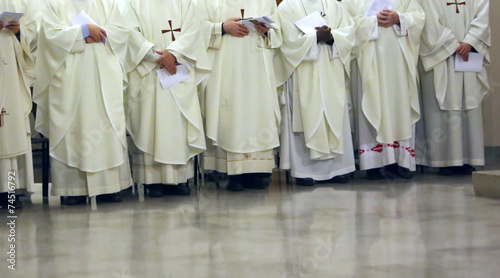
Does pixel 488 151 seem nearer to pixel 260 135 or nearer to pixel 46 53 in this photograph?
pixel 260 135

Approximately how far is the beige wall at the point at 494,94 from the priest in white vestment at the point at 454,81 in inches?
70.3

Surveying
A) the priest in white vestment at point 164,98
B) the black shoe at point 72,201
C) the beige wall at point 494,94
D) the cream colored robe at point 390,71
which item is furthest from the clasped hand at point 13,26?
the beige wall at point 494,94

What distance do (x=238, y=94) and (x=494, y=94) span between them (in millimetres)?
4241

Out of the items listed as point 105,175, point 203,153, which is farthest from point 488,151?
point 105,175

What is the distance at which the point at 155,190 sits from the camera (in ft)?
23.3

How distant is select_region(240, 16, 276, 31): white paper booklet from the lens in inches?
265

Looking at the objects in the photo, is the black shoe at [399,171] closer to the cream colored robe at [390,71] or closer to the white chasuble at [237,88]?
the cream colored robe at [390,71]

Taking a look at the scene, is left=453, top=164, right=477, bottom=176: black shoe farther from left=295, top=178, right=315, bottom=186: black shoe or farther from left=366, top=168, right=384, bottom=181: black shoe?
left=295, top=178, right=315, bottom=186: black shoe

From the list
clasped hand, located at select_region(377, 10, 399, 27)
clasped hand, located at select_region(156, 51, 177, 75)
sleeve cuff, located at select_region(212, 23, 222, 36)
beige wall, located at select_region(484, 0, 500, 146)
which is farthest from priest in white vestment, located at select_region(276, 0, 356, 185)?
beige wall, located at select_region(484, 0, 500, 146)

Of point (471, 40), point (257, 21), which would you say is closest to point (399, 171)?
point (471, 40)

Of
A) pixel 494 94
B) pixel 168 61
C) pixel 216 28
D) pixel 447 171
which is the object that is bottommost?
pixel 447 171

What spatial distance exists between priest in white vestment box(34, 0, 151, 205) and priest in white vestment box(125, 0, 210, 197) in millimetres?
276

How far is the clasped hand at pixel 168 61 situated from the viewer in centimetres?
679

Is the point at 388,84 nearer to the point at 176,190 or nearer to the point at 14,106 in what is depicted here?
the point at 176,190
